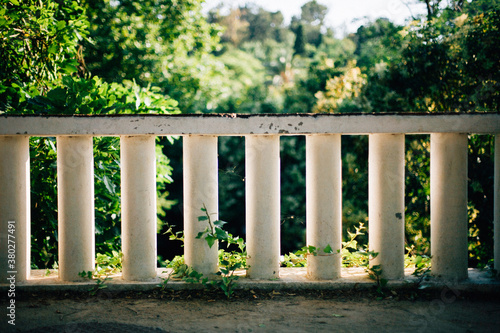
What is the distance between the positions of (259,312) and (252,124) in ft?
3.62

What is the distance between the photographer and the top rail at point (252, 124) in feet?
8.43

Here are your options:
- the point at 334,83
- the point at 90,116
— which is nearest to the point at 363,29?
the point at 334,83

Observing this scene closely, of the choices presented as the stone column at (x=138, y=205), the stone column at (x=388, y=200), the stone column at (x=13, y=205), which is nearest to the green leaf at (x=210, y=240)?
the stone column at (x=138, y=205)

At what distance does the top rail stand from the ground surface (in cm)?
101

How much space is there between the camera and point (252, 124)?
262cm

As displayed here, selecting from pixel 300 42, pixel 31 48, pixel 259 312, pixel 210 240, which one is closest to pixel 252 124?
pixel 210 240

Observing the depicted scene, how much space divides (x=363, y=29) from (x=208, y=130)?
7.38 m

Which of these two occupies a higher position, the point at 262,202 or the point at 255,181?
the point at 255,181

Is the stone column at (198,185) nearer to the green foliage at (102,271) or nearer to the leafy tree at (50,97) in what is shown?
the green foliage at (102,271)

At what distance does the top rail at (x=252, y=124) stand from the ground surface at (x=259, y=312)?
1.01m

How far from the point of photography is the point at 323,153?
2678 mm

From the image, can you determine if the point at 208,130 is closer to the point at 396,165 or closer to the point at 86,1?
the point at 396,165

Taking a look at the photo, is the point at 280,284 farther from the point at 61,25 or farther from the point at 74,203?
the point at 61,25

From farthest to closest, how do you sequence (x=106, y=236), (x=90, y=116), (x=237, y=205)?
(x=237, y=205)
(x=106, y=236)
(x=90, y=116)
